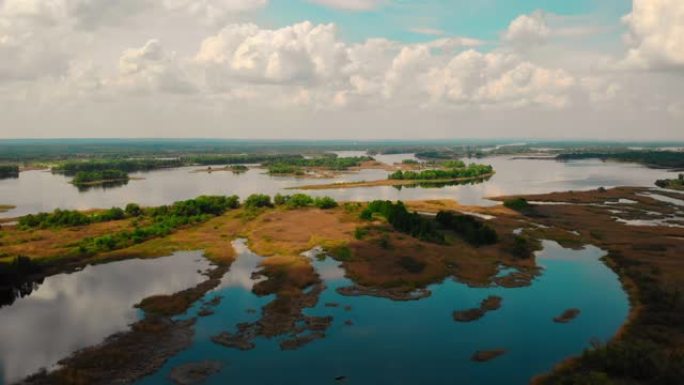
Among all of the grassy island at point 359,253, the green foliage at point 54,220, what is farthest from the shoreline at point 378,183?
the green foliage at point 54,220

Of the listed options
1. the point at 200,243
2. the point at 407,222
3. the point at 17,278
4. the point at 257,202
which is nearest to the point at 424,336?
the point at 407,222

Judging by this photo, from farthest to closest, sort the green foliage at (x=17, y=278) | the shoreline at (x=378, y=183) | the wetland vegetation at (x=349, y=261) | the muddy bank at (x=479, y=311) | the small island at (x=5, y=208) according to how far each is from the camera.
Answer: the shoreline at (x=378, y=183) → the small island at (x=5, y=208) → the green foliage at (x=17, y=278) → the muddy bank at (x=479, y=311) → the wetland vegetation at (x=349, y=261)

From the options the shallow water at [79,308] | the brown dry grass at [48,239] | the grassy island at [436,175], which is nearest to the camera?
the shallow water at [79,308]

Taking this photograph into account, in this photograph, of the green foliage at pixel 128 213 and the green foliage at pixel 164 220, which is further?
the green foliage at pixel 128 213

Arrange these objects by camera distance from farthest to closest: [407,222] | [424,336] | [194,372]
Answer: [407,222] → [424,336] → [194,372]

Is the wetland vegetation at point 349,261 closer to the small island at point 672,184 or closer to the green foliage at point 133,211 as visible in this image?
the green foliage at point 133,211

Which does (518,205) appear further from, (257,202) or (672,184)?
(672,184)

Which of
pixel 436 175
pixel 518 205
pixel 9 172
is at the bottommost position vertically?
pixel 518 205
